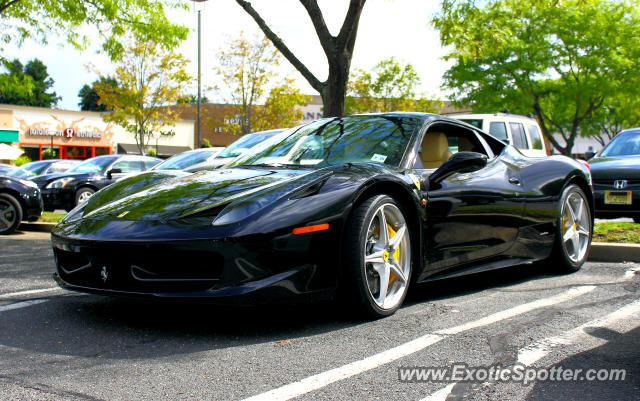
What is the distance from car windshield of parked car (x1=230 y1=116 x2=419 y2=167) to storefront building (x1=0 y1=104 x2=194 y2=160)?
3803 cm

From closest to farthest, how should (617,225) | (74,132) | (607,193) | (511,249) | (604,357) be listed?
(604,357), (511,249), (617,225), (607,193), (74,132)

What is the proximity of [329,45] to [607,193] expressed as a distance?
171 inches

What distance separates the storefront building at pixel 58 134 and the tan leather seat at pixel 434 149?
125 ft

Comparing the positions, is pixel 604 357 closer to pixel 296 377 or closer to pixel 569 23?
pixel 296 377

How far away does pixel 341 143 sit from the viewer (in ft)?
14.2

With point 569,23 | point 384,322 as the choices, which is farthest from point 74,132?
point 384,322

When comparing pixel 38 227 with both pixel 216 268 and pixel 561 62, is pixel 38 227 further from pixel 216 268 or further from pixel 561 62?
pixel 561 62

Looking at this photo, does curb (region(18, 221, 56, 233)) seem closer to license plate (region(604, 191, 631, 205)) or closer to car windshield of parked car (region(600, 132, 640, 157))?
license plate (region(604, 191, 631, 205))

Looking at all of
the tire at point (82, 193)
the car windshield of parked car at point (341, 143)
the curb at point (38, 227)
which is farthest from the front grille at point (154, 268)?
the tire at point (82, 193)

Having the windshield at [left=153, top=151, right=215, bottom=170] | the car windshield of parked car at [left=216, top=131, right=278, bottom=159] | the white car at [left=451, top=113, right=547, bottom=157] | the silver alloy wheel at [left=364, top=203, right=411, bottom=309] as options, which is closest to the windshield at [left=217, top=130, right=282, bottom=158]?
the car windshield of parked car at [left=216, top=131, right=278, bottom=159]

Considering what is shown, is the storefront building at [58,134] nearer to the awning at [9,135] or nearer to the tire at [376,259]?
the awning at [9,135]

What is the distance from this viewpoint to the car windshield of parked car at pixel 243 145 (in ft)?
30.2

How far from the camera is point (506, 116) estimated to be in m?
12.1

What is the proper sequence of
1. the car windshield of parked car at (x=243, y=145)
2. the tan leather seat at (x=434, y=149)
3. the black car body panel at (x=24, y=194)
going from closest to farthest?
the tan leather seat at (x=434, y=149) < the car windshield of parked car at (x=243, y=145) < the black car body panel at (x=24, y=194)
